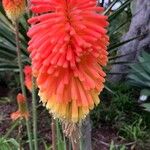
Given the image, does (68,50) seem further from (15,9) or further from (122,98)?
(122,98)

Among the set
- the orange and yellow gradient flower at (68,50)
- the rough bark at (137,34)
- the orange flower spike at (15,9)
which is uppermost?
the rough bark at (137,34)

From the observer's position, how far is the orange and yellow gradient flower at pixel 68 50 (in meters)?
1.76

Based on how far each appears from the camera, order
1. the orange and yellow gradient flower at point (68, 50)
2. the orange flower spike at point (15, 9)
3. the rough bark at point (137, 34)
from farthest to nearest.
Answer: the rough bark at point (137, 34) < the orange flower spike at point (15, 9) < the orange and yellow gradient flower at point (68, 50)

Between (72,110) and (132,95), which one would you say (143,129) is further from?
(72,110)

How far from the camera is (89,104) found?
74.8 inches

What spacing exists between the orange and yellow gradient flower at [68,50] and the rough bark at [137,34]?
12.9 ft

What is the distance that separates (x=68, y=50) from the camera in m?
1.78

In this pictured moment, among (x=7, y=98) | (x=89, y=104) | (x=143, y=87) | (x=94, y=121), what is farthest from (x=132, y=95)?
(x=89, y=104)

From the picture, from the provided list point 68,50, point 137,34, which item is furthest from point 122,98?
point 68,50

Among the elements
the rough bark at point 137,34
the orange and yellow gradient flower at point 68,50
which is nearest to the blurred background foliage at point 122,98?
the rough bark at point 137,34

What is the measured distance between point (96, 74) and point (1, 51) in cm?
356

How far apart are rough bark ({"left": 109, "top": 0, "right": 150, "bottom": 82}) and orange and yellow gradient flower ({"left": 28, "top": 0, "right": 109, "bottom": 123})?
3.94m

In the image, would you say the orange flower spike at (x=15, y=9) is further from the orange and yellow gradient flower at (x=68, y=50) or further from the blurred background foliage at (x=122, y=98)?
the blurred background foliage at (x=122, y=98)

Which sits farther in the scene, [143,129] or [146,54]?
[146,54]
